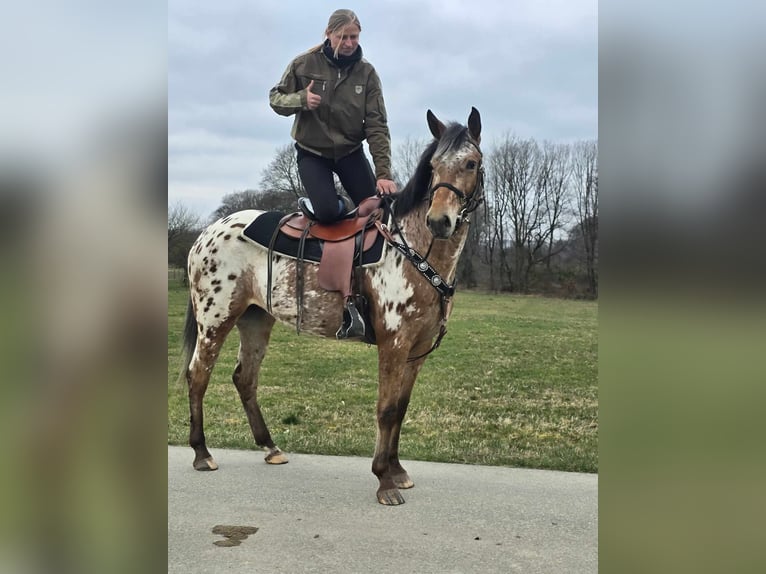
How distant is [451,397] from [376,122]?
188 inches

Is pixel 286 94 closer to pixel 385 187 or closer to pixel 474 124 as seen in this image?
pixel 385 187

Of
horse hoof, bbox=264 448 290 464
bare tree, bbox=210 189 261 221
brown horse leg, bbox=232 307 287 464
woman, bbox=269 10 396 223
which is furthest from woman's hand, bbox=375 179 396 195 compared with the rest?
bare tree, bbox=210 189 261 221

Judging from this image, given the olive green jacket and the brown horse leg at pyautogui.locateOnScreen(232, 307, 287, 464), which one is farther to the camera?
the brown horse leg at pyautogui.locateOnScreen(232, 307, 287, 464)

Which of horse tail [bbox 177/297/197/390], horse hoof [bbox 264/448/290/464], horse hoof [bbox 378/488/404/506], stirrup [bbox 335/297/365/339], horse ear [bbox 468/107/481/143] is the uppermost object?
horse ear [bbox 468/107/481/143]

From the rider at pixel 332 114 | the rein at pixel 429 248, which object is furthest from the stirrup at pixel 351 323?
the rein at pixel 429 248

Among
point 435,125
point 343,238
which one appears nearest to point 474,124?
point 435,125

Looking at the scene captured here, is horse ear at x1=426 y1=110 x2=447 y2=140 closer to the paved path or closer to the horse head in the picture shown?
the horse head

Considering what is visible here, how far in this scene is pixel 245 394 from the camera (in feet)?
15.1

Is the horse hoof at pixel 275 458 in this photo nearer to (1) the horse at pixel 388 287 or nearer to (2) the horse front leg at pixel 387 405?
(1) the horse at pixel 388 287

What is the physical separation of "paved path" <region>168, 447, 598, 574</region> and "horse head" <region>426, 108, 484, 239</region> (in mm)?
1589

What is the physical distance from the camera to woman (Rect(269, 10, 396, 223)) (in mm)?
3879
